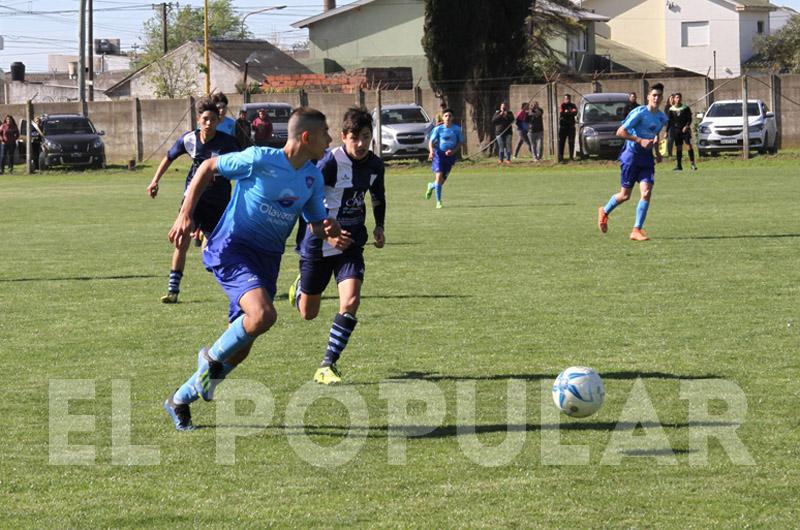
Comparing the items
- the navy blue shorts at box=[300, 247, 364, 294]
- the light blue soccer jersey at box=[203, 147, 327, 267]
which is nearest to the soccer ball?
the light blue soccer jersey at box=[203, 147, 327, 267]

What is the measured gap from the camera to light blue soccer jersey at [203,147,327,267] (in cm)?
739

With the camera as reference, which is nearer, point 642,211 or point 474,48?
point 642,211

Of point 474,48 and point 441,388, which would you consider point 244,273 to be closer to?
point 441,388

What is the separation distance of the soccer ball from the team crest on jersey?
1846 millimetres

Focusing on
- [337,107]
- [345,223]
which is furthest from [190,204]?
[337,107]

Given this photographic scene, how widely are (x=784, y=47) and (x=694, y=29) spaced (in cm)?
998

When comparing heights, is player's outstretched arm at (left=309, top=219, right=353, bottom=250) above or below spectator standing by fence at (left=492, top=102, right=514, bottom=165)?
below

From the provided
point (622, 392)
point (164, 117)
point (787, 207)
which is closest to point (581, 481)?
point (622, 392)

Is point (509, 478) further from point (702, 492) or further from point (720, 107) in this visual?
point (720, 107)

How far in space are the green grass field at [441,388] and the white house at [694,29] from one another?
72822 mm

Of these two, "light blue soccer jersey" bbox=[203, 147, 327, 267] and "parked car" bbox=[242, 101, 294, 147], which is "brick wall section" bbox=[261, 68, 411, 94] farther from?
"light blue soccer jersey" bbox=[203, 147, 327, 267]

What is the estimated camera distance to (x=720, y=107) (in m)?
39.1

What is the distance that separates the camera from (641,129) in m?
17.4

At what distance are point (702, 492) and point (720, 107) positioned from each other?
34.6 meters
